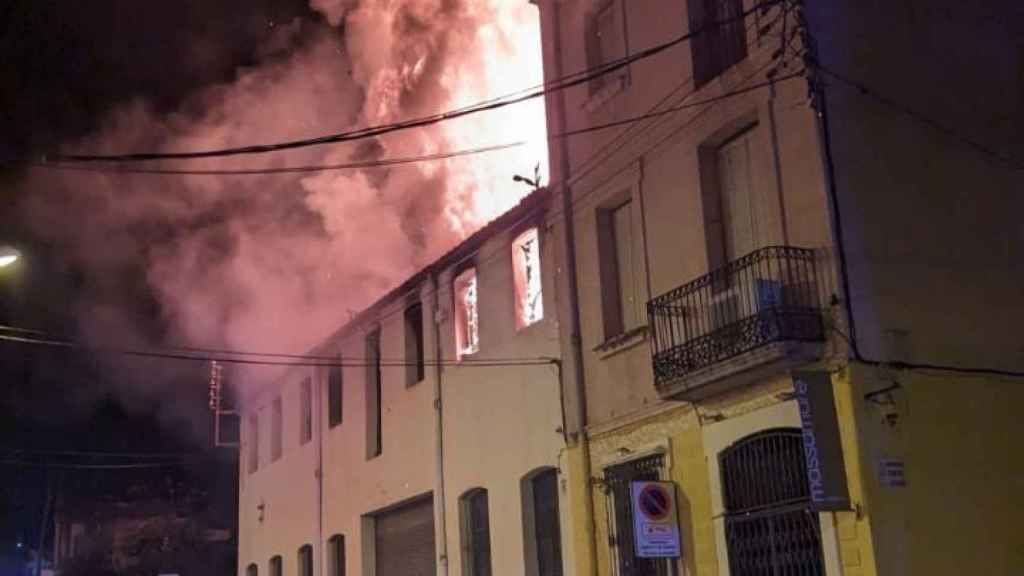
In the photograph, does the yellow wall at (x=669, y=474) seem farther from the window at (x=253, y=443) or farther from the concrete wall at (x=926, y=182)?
the window at (x=253, y=443)

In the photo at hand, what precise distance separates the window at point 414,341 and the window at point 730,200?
28.1ft

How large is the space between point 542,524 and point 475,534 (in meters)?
2.12

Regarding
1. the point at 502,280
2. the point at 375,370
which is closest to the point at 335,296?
the point at 375,370

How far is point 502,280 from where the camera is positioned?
1948 centimetres

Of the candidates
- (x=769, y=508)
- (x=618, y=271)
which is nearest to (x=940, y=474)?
(x=769, y=508)

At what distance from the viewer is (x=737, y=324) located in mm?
13219

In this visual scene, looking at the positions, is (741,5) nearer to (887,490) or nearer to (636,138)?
(636,138)

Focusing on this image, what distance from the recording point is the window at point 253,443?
1242 inches

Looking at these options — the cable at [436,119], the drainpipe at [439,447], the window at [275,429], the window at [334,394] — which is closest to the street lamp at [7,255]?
the cable at [436,119]

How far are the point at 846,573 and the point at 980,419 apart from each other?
2.36m

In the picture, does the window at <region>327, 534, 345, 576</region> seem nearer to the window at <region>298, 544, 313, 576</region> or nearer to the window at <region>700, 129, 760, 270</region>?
the window at <region>298, 544, 313, 576</region>

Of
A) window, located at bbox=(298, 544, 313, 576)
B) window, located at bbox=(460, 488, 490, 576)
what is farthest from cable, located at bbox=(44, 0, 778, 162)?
window, located at bbox=(298, 544, 313, 576)

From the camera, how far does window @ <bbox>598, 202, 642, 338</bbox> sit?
1645 centimetres

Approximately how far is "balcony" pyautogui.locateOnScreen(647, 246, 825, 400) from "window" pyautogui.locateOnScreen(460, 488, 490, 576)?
599cm
